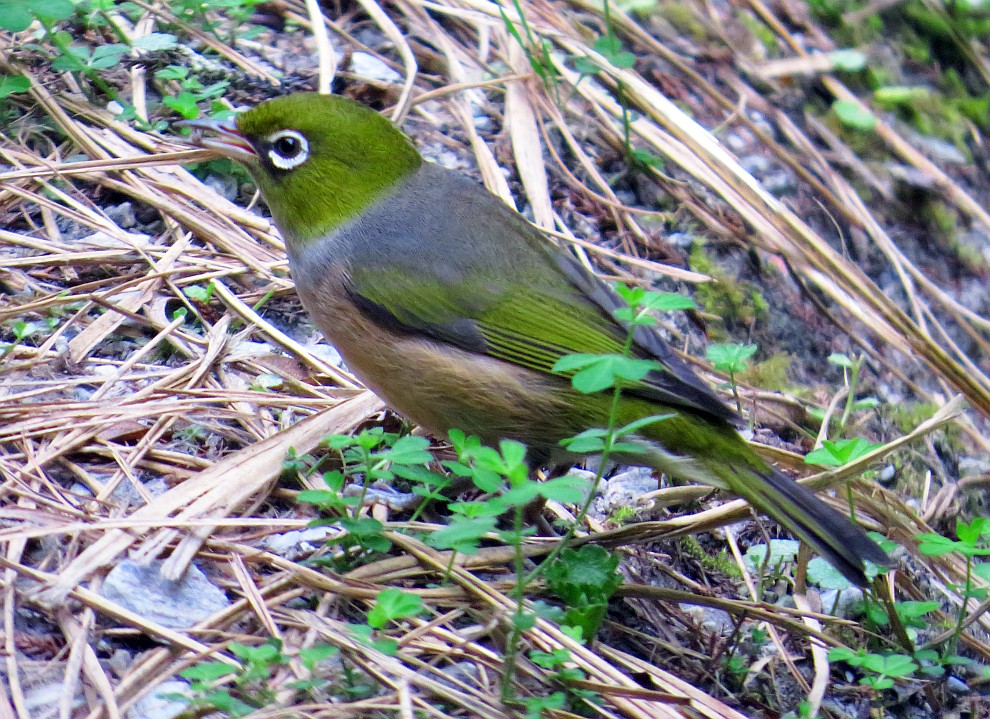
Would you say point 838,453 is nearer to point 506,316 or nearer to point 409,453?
point 506,316

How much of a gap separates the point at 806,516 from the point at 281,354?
79.1 inches

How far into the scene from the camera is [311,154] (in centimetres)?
386

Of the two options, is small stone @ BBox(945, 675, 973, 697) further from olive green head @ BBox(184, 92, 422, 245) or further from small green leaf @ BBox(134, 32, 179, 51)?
small green leaf @ BBox(134, 32, 179, 51)

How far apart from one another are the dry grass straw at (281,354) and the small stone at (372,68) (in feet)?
0.37

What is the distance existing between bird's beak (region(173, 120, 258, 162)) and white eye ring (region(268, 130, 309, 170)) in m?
0.08

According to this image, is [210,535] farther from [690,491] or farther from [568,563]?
[690,491]

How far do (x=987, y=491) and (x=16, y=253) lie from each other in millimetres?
4001

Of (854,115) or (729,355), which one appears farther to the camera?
(854,115)

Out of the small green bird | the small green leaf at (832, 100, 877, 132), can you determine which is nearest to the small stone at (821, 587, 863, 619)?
the small green bird

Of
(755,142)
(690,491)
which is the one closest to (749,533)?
(690,491)

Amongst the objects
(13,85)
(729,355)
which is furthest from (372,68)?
(729,355)

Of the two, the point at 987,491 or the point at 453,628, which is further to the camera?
the point at 987,491

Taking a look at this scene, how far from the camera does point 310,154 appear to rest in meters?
3.86

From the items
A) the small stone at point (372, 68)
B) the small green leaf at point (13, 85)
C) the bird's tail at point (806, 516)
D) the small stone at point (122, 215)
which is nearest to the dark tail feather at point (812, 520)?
the bird's tail at point (806, 516)
